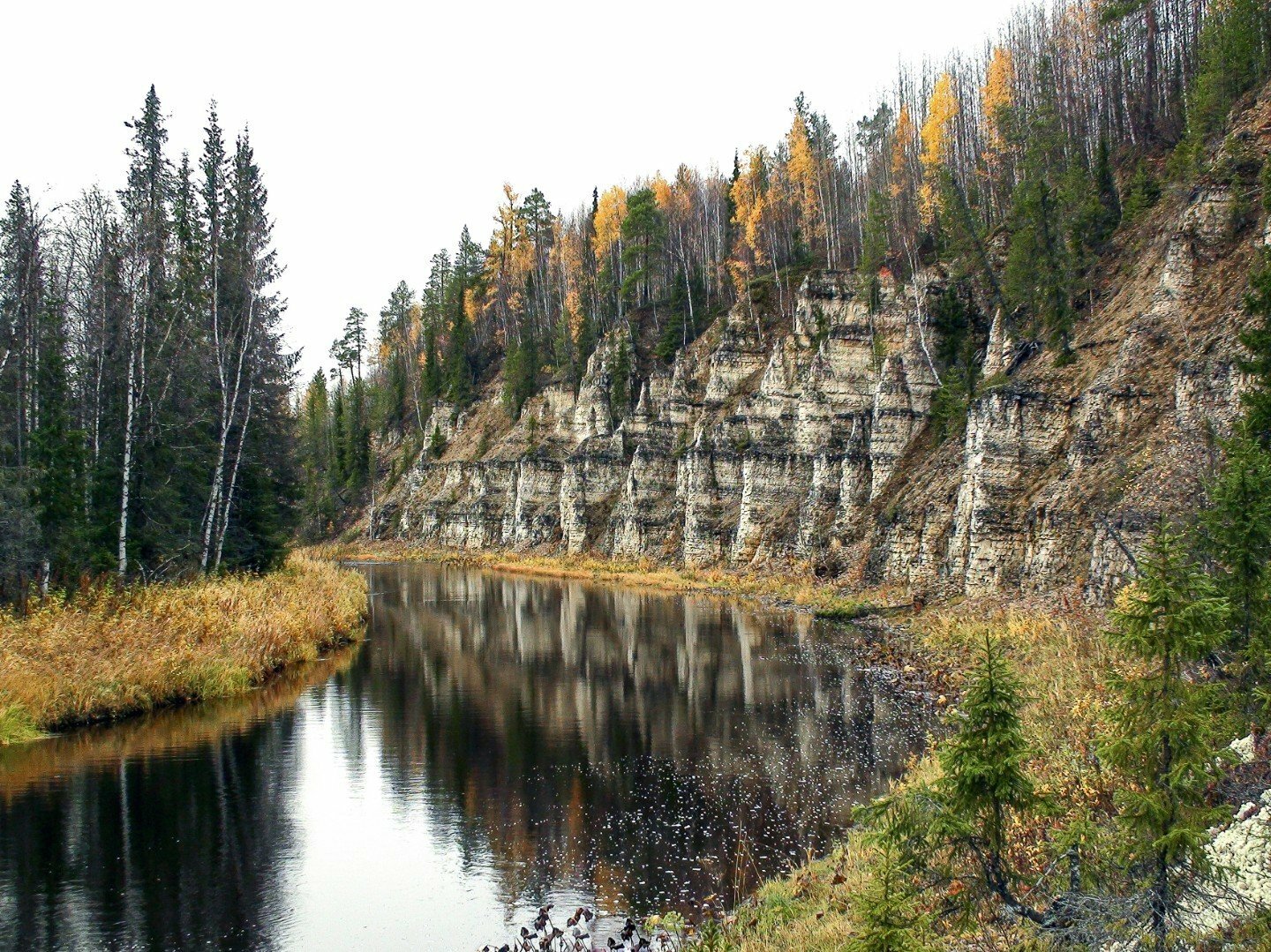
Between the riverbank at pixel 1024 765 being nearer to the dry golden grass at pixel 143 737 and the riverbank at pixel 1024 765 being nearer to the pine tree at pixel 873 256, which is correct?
the dry golden grass at pixel 143 737

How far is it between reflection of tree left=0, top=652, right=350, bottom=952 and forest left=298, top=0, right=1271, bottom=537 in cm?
2901

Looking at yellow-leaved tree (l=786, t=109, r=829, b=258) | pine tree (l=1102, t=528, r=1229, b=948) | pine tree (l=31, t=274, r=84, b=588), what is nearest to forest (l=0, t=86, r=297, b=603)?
pine tree (l=31, t=274, r=84, b=588)

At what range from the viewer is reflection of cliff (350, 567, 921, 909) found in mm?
13367

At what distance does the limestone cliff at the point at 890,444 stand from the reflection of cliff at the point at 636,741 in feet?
22.0

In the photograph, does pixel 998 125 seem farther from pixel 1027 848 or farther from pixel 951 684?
pixel 1027 848

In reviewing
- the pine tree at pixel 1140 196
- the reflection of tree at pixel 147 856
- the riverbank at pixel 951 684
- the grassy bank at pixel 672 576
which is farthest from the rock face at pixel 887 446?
the reflection of tree at pixel 147 856

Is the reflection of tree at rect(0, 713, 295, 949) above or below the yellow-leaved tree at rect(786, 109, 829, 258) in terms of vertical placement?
below

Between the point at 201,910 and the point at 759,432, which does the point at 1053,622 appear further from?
the point at 759,432

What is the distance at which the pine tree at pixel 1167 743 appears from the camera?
20.1 feet

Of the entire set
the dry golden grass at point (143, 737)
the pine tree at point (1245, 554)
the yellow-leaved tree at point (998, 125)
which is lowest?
the dry golden grass at point (143, 737)

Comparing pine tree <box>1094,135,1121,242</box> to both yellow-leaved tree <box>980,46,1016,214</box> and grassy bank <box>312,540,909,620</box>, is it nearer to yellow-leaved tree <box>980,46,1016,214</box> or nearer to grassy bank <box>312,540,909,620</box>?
yellow-leaved tree <box>980,46,1016,214</box>

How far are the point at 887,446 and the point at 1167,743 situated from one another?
42.9 meters

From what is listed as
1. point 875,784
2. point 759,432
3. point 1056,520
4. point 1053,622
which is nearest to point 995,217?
point 759,432

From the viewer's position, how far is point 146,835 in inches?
544
